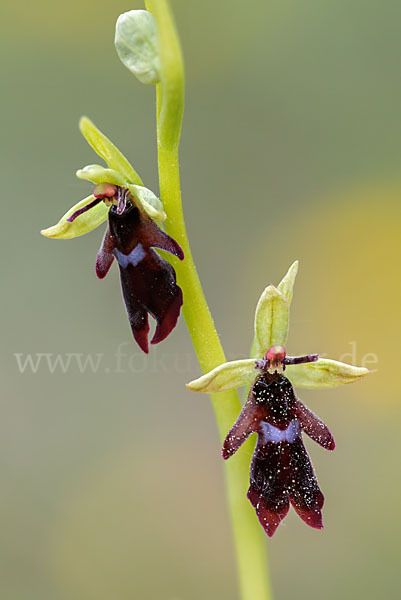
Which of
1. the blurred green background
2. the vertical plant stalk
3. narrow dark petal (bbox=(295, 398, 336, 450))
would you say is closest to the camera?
the vertical plant stalk

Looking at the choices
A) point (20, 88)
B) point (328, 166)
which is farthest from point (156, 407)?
point (20, 88)

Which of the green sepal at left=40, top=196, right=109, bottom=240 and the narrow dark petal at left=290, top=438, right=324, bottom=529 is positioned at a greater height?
the green sepal at left=40, top=196, right=109, bottom=240

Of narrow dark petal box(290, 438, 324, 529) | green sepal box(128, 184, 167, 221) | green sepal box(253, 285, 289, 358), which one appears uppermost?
green sepal box(128, 184, 167, 221)

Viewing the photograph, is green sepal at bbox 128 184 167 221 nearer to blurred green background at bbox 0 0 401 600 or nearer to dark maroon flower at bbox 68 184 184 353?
dark maroon flower at bbox 68 184 184 353

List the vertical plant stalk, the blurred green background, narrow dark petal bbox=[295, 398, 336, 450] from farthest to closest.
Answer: the blurred green background
narrow dark petal bbox=[295, 398, 336, 450]
the vertical plant stalk

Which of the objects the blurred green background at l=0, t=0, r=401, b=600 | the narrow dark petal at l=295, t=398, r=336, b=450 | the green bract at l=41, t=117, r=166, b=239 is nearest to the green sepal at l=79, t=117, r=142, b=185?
the green bract at l=41, t=117, r=166, b=239

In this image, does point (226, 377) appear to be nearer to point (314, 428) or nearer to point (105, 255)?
point (314, 428)

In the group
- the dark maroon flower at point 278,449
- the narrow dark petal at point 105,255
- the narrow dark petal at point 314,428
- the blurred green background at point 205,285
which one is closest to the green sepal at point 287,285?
the dark maroon flower at point 278,449

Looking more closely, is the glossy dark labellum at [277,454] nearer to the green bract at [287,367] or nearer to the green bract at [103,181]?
the green bract at [287,367]
